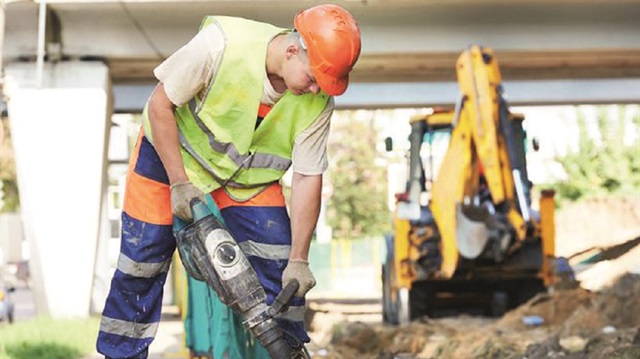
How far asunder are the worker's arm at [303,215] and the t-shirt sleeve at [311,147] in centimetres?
3

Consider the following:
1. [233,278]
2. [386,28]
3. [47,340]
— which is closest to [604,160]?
[386,28]

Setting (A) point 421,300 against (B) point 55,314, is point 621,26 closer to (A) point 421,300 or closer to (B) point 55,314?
(A) point 421,300

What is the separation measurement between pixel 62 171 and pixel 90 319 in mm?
2257

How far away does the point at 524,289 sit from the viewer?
15172 millimetres

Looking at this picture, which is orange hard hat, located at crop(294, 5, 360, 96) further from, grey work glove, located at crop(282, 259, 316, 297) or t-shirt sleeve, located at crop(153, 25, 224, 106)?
grey work glove, located at crop(282, 259, 316, 297)

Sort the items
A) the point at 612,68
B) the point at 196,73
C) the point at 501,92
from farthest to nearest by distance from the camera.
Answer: the point at 612,68 → the point at 501,92 → the point at 196,73

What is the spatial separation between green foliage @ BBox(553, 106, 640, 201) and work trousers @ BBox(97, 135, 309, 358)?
29310 mm

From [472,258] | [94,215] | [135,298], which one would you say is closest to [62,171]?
[94,215]

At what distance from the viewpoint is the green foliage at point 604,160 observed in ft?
112

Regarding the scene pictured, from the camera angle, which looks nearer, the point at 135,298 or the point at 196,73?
the point at 196,73

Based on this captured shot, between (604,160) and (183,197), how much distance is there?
3045 centimetres

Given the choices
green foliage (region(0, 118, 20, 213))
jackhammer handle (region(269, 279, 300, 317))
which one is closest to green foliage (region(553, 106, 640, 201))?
green foliage (region(0, 118, 20, 213))

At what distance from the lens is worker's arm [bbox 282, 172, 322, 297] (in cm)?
521

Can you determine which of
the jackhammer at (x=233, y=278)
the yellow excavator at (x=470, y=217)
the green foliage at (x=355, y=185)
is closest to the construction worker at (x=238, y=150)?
the jackhammer at (x=233, y=278)
